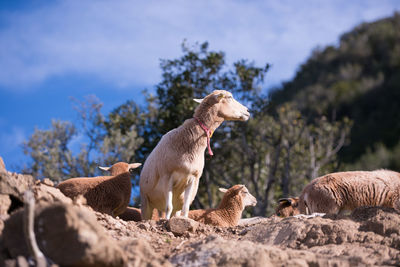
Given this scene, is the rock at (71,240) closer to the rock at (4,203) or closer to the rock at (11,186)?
the rock at (4,203)

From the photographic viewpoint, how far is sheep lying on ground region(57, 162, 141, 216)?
28.0 feet

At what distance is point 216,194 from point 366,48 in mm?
64988

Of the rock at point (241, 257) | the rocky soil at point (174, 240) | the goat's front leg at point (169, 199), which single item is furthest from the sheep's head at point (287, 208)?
the rock at point (241, 257)

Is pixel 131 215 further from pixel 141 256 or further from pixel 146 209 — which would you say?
pixel 141 256

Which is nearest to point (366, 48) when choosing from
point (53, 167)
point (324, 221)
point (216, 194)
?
point (216, 194)

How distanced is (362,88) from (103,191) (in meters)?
62.8

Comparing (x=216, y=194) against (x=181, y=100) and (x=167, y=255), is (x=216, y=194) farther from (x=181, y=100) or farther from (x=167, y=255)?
(x=167, y=255)

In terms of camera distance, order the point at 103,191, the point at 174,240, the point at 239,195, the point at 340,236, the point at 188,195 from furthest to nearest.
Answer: the point at 239,195
the point at 188,195
the point at 103,191
the point at 174,240
the point at 340,236

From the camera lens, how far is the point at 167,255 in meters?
4.97

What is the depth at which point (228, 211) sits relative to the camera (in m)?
10.6

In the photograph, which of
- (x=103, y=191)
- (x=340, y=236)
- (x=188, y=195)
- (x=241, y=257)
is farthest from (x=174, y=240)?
(x=103, y=191)

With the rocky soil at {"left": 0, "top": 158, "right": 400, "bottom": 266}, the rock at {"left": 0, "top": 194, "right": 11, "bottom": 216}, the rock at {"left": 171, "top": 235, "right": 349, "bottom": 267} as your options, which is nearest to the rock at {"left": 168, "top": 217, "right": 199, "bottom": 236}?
the rocky soil at {"left": 0, "top": 158, "right": 400, "bottom": 266}

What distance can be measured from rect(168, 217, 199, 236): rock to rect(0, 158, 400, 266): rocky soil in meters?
0.01

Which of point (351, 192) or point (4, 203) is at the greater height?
point (4, 203)
